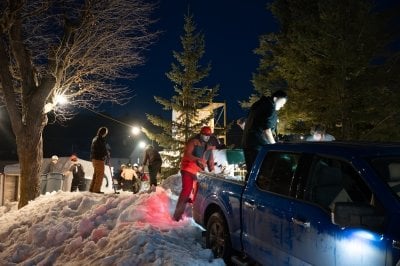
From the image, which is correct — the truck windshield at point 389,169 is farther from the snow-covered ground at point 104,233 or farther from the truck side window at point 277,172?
the snow-covered ground at point 104,233

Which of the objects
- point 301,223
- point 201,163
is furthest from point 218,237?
point 301,223

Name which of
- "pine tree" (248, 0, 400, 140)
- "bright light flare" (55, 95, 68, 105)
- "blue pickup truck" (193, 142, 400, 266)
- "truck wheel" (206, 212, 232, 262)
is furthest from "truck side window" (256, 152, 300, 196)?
"pine tree" (248, 0, 400, 140)

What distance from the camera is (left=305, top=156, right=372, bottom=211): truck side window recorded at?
4395 millimetres

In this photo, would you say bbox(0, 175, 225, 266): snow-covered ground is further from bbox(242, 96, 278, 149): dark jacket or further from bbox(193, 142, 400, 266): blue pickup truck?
bbox(242, 96, 278, 149): dark jacket

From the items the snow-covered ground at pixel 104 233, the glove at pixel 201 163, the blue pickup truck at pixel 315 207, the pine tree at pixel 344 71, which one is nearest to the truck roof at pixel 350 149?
the blue pickup truck at pixel 315 207

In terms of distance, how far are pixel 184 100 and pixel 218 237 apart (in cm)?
1758

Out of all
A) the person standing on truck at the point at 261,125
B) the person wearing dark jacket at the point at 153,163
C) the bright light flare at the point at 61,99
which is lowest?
the person wearing dark jacket at the point at 153,163

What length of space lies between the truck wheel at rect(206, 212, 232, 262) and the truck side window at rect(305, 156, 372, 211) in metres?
1.98

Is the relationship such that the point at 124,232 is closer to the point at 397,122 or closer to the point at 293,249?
the point at 293,249

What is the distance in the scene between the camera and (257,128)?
7.27m

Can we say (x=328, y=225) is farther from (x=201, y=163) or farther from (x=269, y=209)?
(x=201, y=163)

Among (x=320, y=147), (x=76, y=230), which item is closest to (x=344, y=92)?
(x=76, y=230)

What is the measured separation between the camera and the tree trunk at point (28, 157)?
42.6 feet

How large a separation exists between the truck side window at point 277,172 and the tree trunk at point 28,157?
29.5 feet
